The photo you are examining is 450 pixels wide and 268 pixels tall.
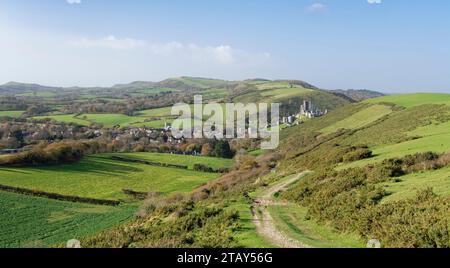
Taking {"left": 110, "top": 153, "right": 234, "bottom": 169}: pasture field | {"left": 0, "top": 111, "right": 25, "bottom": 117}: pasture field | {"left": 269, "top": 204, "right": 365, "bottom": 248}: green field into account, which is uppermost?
{"left": 269, "top": 204, "right": 365, "bottom": 248}: green field

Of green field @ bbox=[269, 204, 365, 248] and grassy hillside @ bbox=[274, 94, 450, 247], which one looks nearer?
grassy hillside @ bbox=[274, 94, 450, 247]

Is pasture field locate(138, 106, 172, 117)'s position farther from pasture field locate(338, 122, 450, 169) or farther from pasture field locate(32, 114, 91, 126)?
pasture field locate(338, 122, 450, 169)

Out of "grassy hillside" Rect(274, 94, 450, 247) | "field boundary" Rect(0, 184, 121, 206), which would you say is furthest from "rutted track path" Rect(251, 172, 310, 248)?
"field boundary" Rect(0, 184, 121, 206)

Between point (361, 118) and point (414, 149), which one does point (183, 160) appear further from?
point (414, 149)

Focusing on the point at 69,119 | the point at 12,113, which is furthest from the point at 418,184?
the point at 12,113

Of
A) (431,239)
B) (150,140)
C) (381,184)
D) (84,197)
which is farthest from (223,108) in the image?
(431,239)

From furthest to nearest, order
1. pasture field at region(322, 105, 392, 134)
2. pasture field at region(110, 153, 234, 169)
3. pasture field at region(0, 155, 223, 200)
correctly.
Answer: pasture field at region(110, 153, 234, 169) → pasture field at region(322, 105, 392, 134) → pasture field at region(0, 155, 223, 200)

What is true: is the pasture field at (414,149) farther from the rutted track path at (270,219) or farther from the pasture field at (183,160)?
the pasture field at (183,160)
